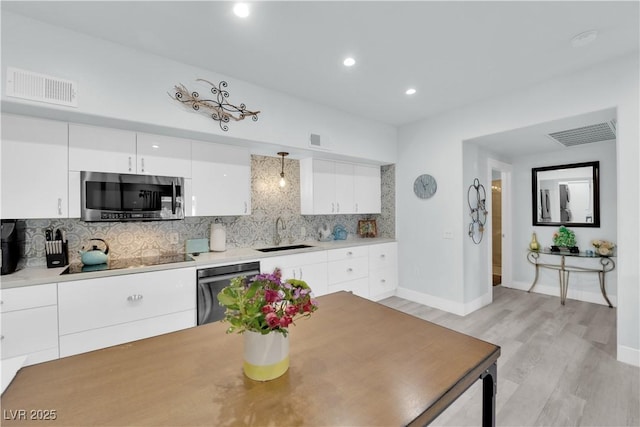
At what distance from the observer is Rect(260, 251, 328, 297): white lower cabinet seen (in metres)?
3.12

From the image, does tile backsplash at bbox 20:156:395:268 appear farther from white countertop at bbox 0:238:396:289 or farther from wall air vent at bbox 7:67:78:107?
wall air vent at bbox 7:67:78:107

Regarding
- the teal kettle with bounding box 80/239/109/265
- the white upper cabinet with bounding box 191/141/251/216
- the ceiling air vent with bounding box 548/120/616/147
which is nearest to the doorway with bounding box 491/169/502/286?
the ceiling air vent with bounding box 548/120/616/147

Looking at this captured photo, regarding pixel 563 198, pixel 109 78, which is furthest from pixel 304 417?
pixel 563 198

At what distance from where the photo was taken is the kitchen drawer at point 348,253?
12.0 ft

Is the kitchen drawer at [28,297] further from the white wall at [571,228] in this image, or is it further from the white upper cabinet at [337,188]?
the white wall at [571,228]

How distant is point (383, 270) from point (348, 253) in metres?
0.78

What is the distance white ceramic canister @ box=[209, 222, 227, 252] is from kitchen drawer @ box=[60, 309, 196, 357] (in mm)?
795

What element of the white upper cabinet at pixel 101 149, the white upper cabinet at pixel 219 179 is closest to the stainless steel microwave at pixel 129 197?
the white upper cabinet at pixel 101 149

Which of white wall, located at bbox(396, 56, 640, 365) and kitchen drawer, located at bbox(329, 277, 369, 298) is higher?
white wall, located at bbox(396, 56, 640, 365)

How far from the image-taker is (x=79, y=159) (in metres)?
2.30

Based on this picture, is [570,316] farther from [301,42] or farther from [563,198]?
[301,42]

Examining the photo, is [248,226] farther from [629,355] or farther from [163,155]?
[629,355]

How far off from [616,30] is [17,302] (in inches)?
186

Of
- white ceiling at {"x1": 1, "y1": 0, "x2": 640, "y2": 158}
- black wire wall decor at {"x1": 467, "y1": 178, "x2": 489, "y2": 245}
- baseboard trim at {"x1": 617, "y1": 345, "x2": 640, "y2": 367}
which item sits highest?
white ceiling at {"x1": 1, "y1": 0, "x2": 640, "y2": 158}
